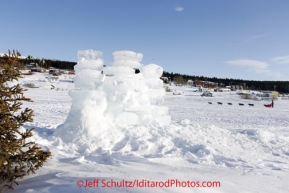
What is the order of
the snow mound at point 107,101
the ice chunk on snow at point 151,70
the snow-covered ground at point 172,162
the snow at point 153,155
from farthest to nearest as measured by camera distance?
1. the ice chunk on snow at point 151,70
2. the snow mound at point 107,101
3. the snow at point 153,155
4. the snow-covered ground at point 172,162

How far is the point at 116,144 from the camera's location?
24.3 feet

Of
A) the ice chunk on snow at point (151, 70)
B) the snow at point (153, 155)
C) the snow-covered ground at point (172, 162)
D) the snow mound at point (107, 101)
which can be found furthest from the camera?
the ice chunk on snow at point (151, 70)

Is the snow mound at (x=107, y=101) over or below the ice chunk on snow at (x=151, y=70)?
below

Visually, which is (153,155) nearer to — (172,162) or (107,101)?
(172,162)

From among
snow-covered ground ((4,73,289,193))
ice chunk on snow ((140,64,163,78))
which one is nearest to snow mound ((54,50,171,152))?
ice chunk on snow ((140,64,163,78))

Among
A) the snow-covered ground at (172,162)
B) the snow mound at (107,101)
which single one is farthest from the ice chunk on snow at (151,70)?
the snow-covered ground at (172,162)

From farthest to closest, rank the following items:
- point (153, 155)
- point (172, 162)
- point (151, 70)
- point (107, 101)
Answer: point (151, 70)
point (107, 101)
point (153, 155)
point (172, 162)

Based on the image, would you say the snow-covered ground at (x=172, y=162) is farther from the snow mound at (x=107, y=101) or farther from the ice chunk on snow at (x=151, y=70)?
the ice chunk on snow at (x=151, y=70)

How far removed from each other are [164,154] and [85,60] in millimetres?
4361

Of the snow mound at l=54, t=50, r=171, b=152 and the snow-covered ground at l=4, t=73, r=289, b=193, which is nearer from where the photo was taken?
the snow-covered ground at l=4, t=73, r=289, b=193

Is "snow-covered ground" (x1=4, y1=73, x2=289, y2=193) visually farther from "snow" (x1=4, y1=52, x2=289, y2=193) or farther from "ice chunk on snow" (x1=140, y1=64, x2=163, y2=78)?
"ice chunk on snow" (x1=140, y1=64, x2=163, y2=78)

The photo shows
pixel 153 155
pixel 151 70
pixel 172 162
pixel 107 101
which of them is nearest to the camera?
pixel 172 162

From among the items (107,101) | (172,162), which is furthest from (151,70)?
(172,162)

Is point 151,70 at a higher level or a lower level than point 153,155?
higher
